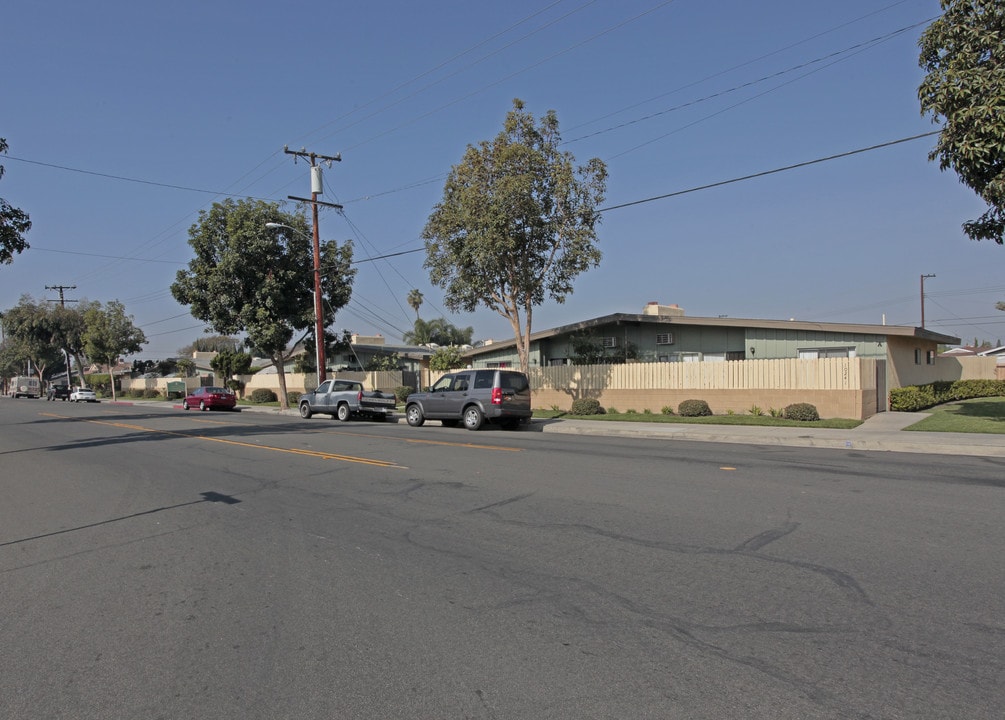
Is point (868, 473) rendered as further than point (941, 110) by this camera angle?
No

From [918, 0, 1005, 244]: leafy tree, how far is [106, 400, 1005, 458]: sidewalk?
510cm

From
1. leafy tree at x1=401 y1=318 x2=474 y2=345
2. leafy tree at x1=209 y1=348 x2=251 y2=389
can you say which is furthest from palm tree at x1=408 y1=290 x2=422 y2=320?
leafy tree at x1=209 y1=348 x2=251 y2=389

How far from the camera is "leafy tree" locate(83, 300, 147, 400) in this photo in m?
60.7

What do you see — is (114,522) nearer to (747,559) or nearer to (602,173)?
(747,559)

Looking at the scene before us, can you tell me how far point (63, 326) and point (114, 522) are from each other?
73.0 metres

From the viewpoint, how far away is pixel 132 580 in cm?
618

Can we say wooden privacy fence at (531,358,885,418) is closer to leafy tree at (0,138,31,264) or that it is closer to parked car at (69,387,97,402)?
leafy tree at (0,138,31,264)

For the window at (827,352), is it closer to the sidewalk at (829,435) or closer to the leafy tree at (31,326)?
the sidewalk at (829,435)

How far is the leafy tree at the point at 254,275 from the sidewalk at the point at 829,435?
61.8 ft

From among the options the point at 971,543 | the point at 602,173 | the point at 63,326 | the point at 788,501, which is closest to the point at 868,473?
the point at 788,501

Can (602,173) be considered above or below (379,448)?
above

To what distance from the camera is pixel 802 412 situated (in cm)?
2153

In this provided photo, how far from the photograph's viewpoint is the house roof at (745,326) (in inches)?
998

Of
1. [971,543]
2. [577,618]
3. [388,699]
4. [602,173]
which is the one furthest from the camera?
[602,173]
